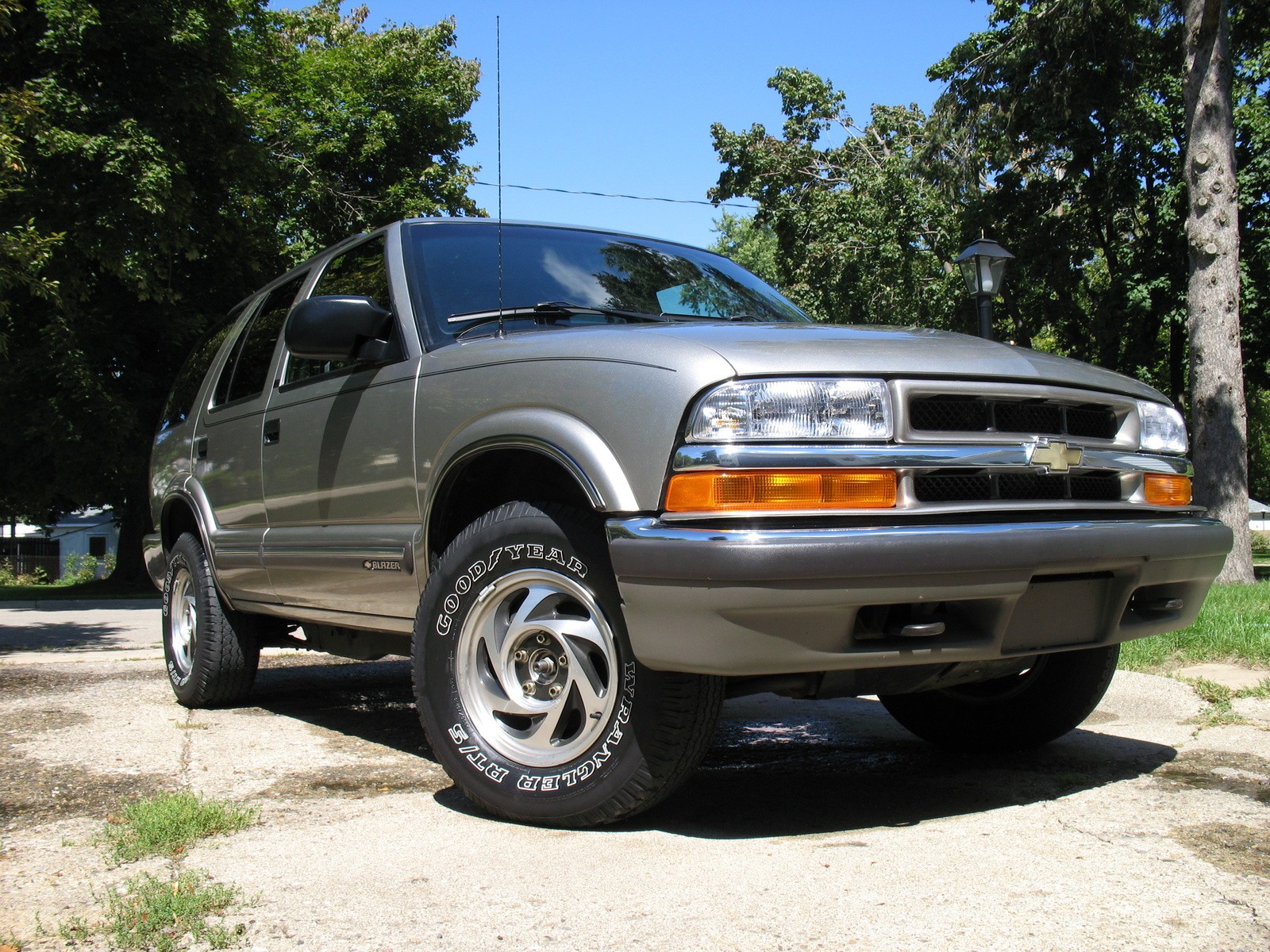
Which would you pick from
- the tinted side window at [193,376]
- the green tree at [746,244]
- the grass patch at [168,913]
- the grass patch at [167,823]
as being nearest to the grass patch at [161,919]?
the grass patch at [168,913]

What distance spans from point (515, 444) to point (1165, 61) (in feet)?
73.6

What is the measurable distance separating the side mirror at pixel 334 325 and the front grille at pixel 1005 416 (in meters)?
1.86

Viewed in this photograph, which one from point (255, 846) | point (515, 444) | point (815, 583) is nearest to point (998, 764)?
point (815, 583)

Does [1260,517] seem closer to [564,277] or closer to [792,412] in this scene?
[564,277]

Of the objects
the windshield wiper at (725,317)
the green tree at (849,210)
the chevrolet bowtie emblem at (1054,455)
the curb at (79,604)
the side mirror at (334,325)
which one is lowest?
the curb at (79,604)

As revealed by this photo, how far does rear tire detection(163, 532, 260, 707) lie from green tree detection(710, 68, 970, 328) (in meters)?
21.0

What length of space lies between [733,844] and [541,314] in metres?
1.79

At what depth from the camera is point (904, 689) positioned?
10.5ft

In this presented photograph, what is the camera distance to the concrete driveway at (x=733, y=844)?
237 centimetres

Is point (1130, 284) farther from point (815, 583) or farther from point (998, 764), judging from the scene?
point (815, 583)

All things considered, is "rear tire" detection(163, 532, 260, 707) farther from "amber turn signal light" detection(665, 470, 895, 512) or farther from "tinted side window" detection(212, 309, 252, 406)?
"amber turn signal light" detection(665, 470, 895, 512)

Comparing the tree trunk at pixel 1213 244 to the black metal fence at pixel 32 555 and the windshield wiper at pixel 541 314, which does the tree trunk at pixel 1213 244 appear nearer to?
the windshield wiper at pixel 541 314

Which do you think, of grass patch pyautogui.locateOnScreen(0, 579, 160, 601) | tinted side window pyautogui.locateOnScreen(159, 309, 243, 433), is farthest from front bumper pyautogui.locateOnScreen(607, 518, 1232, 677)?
grass patch pyautogui.locateOnScreen(0, 579, 160, 601)

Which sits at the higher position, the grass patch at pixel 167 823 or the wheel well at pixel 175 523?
the wheel well at pixel 175 523
